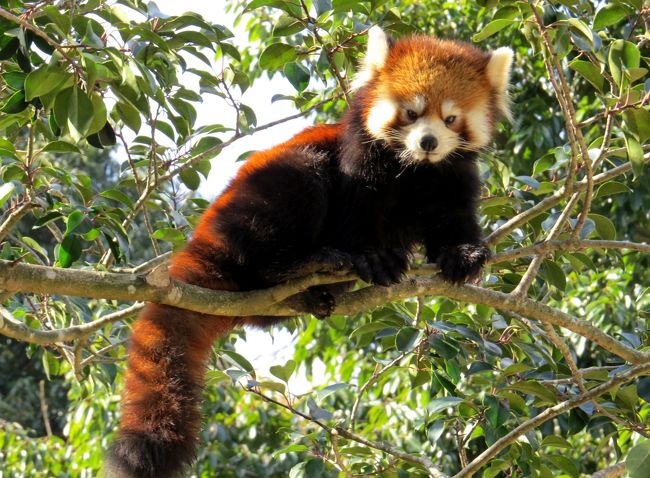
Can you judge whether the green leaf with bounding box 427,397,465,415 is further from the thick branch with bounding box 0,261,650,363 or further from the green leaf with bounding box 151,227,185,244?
the green leaf with bounding box 151,227,185,244

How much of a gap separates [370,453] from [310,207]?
0.97m

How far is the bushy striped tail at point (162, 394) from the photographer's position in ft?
8.15

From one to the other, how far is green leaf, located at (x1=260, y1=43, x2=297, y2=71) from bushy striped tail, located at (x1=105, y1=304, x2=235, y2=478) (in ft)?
3.40

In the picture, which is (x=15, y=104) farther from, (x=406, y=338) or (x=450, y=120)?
(x=450, y=120)

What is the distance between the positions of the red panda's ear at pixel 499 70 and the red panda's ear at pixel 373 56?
48 cm

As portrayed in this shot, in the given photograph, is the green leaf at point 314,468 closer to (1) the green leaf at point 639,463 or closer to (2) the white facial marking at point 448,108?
(1) the green leaf at point 639,463

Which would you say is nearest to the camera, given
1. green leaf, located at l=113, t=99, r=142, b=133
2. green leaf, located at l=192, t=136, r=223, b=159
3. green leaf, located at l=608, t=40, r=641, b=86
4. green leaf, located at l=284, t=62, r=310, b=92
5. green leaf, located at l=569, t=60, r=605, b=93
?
green leaf, located at l=608, t=40, r=641, b=86

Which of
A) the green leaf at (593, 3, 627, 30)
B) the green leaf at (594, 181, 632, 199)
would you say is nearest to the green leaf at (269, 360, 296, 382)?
the green leaf at (594, 181, 632, 199)

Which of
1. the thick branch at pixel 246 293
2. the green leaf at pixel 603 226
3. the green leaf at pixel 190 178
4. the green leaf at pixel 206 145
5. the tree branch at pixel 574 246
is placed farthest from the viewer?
the green leaf at pixel 190 178

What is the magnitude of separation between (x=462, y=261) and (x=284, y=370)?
2.57ft

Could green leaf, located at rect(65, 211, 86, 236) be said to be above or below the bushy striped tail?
above

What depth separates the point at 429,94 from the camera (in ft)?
10.9

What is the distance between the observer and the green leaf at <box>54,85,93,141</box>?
2.33 meters

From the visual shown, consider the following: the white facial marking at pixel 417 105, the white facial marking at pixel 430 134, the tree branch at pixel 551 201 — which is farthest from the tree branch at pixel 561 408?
the white facial marking at pixel 417 105
